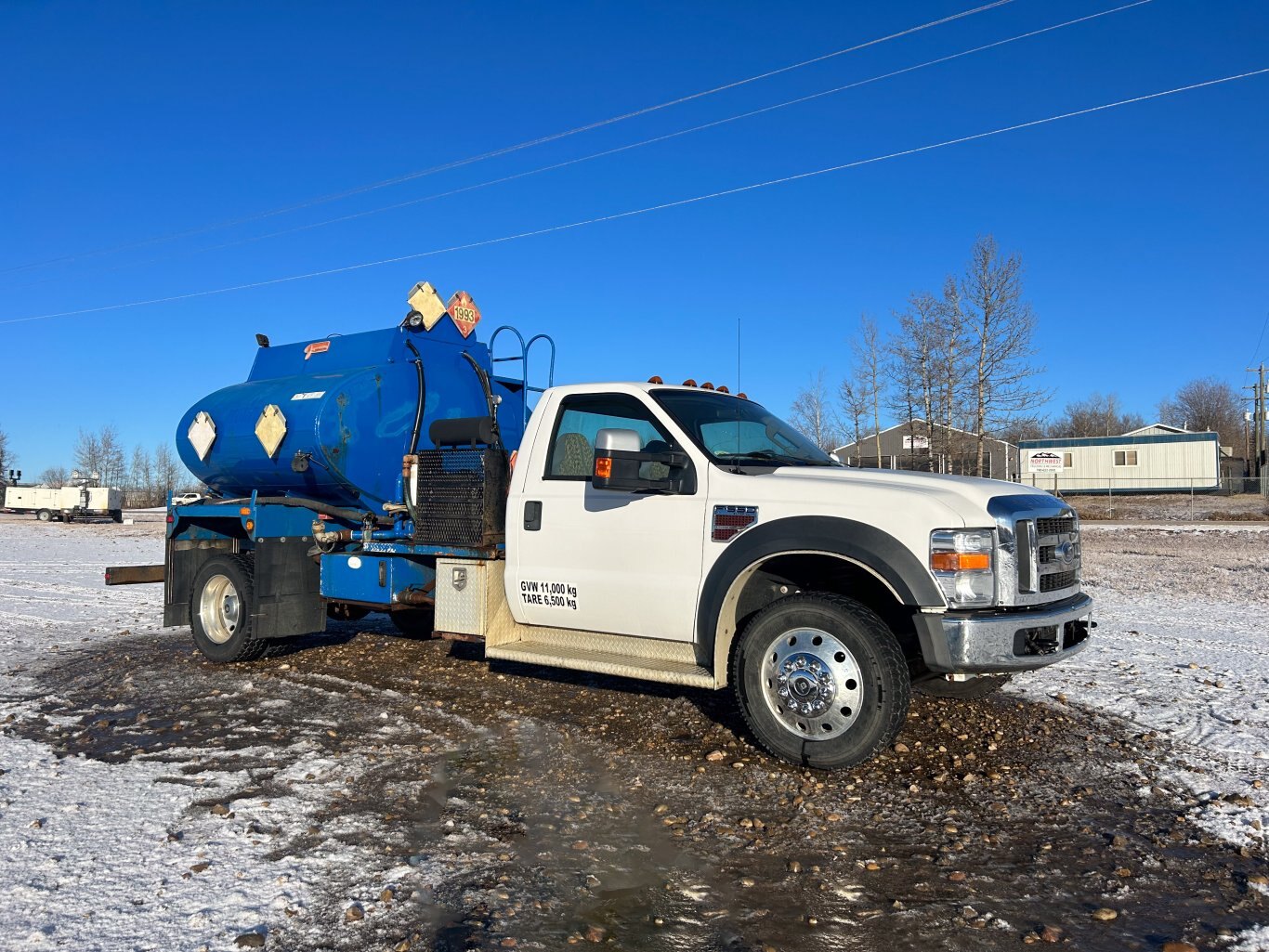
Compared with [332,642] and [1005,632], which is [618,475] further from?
[332,642]

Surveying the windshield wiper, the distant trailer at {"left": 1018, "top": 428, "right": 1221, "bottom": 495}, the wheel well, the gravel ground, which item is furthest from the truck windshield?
the distant trailer at {"left": 1018, "top": 428, "right": 1221, "bottom": 495}

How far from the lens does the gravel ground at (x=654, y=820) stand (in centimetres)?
339

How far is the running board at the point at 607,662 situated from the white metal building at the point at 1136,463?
147 feet

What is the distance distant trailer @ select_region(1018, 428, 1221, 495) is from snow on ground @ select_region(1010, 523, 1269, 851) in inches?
1407

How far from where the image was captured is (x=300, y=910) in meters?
3.43

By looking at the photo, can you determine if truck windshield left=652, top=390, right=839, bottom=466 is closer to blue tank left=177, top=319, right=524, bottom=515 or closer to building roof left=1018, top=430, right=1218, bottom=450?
blue tank left=177, top=319, right=524, bottom=515

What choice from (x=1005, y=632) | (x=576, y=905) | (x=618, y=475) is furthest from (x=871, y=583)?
(x=576, y=905)

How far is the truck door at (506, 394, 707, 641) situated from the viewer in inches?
220

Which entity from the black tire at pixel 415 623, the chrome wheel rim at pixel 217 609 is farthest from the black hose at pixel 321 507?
the black tire at pixel 415 623

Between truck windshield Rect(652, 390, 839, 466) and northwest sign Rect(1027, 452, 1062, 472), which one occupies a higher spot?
northwest sign Rect(1027, 452, 1062, 472)

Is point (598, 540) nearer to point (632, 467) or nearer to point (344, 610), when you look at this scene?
point (632, 467)

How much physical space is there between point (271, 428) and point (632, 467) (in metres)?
4.28

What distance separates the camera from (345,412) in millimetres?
7852

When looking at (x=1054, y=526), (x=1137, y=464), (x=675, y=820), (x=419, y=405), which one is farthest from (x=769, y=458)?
(x=1137, y=464)
